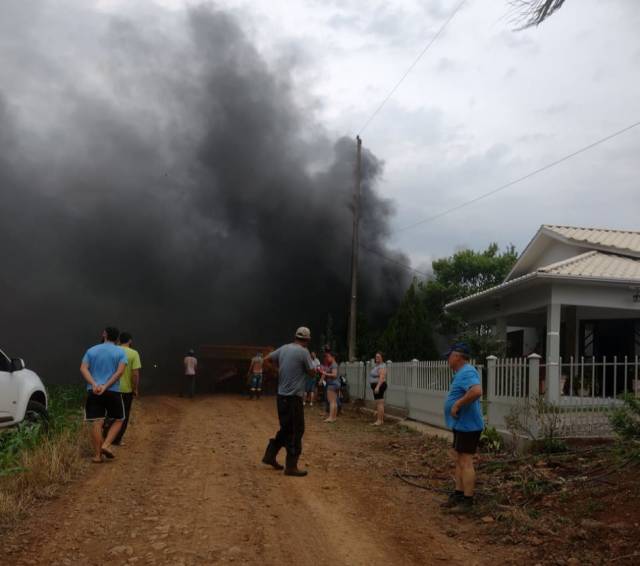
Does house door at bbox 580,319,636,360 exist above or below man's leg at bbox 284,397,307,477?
above

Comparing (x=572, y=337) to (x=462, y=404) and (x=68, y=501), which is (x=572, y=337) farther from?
(x=68, y=501)

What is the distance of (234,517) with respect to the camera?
560cm

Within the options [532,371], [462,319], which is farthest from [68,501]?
[462,319]

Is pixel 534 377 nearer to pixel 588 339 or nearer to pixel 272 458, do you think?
pixel 272 458

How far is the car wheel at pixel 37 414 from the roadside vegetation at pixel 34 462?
0.23 ft

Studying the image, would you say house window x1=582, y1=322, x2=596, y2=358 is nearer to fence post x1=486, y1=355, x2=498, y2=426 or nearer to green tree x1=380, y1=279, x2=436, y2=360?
green tree x1=380, y1=279, x2=436, y2=360

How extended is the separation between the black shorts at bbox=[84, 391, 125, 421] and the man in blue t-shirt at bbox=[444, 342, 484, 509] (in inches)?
155

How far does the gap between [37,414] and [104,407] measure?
168cm

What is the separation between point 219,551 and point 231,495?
169 cm

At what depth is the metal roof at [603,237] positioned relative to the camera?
1603cm

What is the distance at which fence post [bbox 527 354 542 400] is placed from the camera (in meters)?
8.92

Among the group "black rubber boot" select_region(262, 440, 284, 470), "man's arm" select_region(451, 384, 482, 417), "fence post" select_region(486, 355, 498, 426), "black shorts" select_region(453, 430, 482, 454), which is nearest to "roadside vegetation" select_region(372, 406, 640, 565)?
"black shorts" select_region(453, 430, 482, 454)

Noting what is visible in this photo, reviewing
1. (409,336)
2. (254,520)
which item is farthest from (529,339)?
(254,520)

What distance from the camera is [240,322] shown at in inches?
1124
